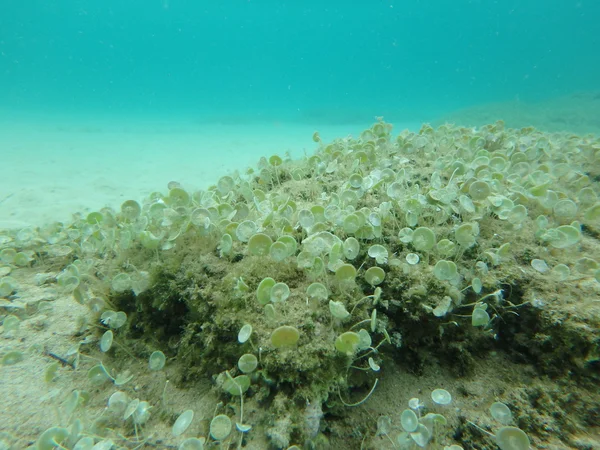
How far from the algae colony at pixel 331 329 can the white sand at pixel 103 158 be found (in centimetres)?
191

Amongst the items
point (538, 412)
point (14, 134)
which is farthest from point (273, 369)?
point (14, 134)

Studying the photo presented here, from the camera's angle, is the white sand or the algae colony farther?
the white sand

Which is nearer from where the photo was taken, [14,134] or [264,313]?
[264,313]

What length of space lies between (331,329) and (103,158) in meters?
11.4

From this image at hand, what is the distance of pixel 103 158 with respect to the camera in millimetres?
10398

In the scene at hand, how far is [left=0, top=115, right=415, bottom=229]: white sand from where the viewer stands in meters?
6.11

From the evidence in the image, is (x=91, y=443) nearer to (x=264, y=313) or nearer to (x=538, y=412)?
(x=264, y=313)

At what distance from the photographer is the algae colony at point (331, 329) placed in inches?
63.6

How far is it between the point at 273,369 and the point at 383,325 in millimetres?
674

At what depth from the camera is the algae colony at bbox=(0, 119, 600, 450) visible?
1.62m

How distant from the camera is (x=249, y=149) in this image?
12.4 m

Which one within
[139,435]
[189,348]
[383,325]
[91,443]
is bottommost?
[139,435]

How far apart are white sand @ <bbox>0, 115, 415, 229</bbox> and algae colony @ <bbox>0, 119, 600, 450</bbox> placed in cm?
191

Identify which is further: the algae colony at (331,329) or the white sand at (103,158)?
the white sand at (103,158)
